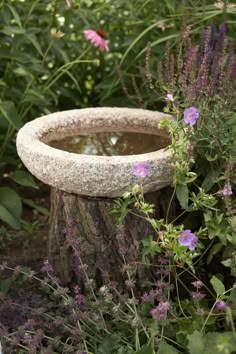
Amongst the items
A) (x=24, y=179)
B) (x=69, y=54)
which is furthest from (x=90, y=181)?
(x=69, y=54)

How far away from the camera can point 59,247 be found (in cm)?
→ 306

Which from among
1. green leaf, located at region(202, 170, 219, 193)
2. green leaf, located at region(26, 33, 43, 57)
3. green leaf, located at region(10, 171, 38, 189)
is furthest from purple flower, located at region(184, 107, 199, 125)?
green leaf, located at region(10, 171, 38, 189)

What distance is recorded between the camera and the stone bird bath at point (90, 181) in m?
2.68

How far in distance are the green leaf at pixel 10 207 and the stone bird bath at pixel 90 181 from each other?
0.34 m

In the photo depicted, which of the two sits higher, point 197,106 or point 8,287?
point 197,106

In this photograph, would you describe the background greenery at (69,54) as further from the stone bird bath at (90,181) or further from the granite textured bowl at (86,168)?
the granite textured bowl at (86,168)

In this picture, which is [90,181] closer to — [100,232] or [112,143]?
[100,232]

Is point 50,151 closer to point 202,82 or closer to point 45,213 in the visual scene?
point 202,82

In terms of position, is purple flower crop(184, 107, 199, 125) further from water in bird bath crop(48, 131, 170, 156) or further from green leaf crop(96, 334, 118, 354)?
green leaf crop(96, 334, 118, 354)

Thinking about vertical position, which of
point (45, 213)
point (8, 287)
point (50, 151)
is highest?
point (50, 151)

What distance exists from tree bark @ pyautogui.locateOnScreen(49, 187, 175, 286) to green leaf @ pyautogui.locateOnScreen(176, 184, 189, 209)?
222mm

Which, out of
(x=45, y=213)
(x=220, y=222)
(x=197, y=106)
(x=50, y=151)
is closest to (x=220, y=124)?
(x=197, y=106)

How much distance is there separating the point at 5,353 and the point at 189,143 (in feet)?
3.36

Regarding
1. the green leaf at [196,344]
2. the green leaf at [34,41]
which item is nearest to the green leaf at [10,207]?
the green leaf at [34,41]
